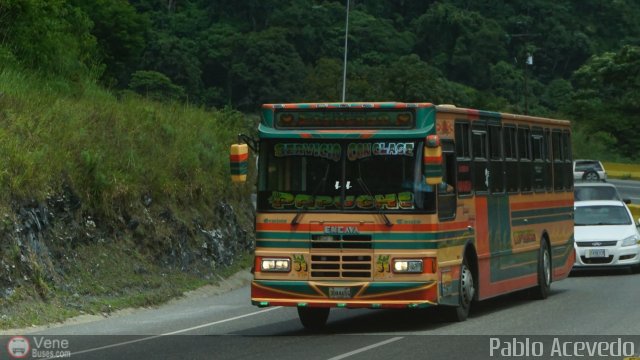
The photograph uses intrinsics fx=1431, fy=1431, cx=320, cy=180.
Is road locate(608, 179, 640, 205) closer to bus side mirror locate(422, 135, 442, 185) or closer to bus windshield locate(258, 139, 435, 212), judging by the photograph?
bus windshield locate(258, 139, 435, 212)

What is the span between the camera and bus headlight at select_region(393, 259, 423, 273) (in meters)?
17.2

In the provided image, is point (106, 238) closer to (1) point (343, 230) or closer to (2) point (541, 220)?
(2) point (541, 220)

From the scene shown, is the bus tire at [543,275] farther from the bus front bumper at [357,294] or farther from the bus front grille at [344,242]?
the bus front grille at [344,242]

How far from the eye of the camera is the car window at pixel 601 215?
28.4 m

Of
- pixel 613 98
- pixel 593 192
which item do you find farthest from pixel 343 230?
pixel 613 98

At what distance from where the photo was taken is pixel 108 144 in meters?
26.8

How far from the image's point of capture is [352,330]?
18.0 m

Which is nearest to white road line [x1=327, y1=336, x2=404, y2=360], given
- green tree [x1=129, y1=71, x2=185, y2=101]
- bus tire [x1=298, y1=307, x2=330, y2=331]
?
bus tire [x1=298, y1=307, x2=330, y2=331]

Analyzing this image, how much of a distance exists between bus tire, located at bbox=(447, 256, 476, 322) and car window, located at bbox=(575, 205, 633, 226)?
997 cm

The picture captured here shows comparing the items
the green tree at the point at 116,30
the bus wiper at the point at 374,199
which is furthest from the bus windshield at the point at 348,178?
the green tree at the point at 116,30

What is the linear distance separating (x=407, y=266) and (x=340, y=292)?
2.83 feet

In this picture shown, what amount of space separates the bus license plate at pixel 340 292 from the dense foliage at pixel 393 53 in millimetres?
46965

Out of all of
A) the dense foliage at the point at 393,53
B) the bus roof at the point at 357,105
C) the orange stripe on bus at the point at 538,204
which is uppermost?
the dense foliage at the point at 393,53

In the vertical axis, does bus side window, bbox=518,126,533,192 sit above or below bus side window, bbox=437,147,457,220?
above
